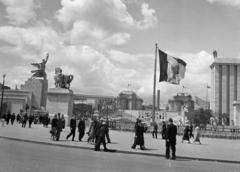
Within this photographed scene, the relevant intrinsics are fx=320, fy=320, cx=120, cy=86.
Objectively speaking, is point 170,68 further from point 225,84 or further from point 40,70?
point 225,84

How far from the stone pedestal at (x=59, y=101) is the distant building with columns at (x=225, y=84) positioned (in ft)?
413

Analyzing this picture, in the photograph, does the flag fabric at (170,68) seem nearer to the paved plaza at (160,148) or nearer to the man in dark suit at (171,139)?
the paved plaza at (160,148)

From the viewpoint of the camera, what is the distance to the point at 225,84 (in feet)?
524

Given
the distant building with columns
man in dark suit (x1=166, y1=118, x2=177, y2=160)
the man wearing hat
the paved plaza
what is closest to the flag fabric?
the paved plaza

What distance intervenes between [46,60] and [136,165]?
6613 centimetres

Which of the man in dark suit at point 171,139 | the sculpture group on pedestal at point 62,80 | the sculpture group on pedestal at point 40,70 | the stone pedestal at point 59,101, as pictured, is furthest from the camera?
the sculpture group on pedestal at point 40,70

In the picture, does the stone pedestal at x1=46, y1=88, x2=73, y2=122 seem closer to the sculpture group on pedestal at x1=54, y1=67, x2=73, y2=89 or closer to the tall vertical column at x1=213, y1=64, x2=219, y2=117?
the sculpture group on pedestal at x1=54, y1=67, x2=73, y2=89

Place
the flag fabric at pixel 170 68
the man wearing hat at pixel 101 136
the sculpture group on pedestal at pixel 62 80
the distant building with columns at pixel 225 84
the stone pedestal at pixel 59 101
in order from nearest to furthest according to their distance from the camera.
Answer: the man wearing hat at pixel 101 136
the flag fabric at pixel 170 68
the stone pedestal at pixel 59 101
the sculpture group on pedestal at pixel 62 80
the distant building with columns at pixel 225 84

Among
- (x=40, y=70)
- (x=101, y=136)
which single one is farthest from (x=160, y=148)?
(x=40, y=70)

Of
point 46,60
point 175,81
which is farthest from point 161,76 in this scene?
point 46,60

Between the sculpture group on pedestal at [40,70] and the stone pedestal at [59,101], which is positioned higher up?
the sculpture group on pedestal at [40,70]

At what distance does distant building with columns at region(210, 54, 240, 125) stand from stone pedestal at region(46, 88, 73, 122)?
126 m

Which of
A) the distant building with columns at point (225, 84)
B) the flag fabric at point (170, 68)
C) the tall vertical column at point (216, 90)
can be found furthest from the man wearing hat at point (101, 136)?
the tall vertical column at point (216, 90)

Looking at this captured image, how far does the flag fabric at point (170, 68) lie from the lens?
31578 millimetres
